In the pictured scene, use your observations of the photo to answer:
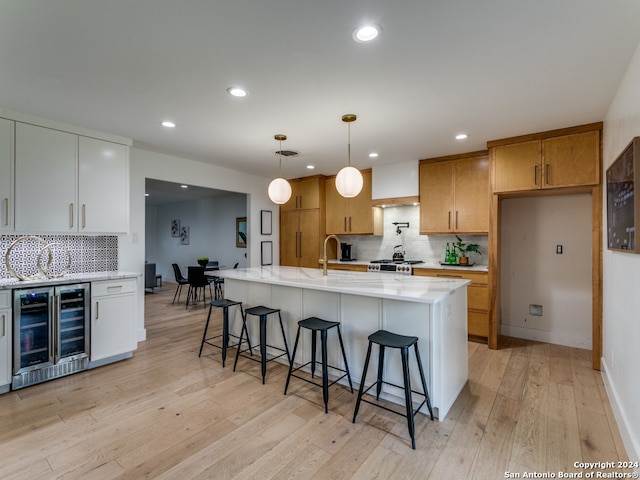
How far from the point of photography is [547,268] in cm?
395

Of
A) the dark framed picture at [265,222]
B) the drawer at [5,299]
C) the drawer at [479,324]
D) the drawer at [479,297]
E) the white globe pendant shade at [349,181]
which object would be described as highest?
the white globe pendant shade at [349,181]

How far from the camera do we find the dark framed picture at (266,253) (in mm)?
5780

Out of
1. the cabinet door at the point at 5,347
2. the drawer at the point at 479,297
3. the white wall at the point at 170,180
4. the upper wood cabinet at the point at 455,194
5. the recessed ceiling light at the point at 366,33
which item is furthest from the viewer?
the upper wood cabinet at the point at 455,194

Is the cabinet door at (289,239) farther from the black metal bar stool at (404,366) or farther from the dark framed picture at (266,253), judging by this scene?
the black metal bar stool at (404,366)

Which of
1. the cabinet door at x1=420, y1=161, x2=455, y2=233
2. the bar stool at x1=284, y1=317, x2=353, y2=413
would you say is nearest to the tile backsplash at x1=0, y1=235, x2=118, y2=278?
the bar stool at x1=284, y1=317, x2=353, y2=413

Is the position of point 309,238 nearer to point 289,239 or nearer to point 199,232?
point 289,239

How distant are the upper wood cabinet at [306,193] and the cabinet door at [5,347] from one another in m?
4.06

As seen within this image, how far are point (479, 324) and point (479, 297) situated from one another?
33cm

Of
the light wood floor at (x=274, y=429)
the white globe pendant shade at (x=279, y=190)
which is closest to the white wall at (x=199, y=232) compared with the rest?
the white globe pendant shade at (x=279, y=190)

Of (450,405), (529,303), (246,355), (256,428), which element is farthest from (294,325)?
(529,303)

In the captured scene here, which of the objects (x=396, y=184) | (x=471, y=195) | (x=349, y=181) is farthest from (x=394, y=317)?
(x=396, y=184)

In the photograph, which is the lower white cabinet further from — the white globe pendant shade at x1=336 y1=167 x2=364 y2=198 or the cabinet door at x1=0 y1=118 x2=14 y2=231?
the white globe pendant shade at x1=336 y1=167 x2=364 y2=198

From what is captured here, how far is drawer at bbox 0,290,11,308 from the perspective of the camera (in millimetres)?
2678

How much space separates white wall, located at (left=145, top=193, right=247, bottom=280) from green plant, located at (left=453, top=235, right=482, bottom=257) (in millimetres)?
5017
